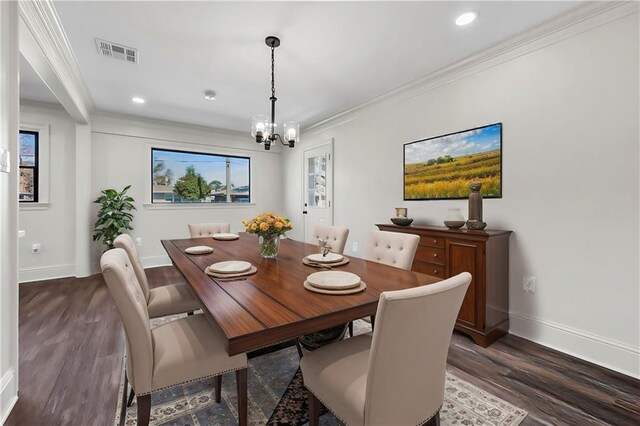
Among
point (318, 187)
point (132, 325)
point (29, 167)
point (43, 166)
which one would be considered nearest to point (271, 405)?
point (132, 325)

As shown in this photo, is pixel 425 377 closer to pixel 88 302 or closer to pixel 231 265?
pixel 231 265

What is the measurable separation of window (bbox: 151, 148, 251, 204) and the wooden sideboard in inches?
168

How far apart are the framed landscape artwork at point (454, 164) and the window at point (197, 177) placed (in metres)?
3.60

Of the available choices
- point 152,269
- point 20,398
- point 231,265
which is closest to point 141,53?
point 231,265

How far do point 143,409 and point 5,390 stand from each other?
3.46 feet

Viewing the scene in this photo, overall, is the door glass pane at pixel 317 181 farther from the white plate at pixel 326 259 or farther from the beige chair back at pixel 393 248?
the white plate at pixel 326 259

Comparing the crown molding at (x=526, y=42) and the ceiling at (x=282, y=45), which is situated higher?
the ceiling at (x=282, y=45)

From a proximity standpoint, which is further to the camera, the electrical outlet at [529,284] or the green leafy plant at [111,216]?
the green leafy plant at [111,216]

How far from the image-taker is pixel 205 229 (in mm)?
3451

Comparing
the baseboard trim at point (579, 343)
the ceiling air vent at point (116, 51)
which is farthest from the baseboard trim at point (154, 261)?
the baseboard trim at point (579, 343)

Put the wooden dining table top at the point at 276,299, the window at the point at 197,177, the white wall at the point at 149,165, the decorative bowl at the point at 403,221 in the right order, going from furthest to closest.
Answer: the window at the point at 197,177 → the white wall at the point at 149,165 → the decorative bowl at the point at 403,221 → the wooden dining table top at the point at 276,299

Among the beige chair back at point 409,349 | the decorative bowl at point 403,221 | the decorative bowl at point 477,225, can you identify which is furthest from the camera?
the decorative bowl at point 403,221

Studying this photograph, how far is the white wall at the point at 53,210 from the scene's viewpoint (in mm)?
4039

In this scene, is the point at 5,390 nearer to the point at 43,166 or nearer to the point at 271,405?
the point at 271,405
